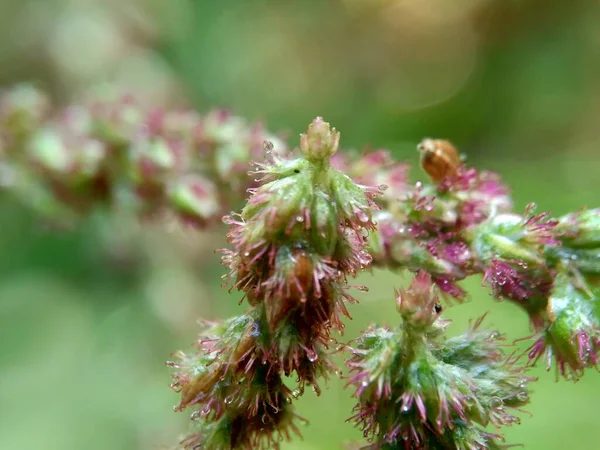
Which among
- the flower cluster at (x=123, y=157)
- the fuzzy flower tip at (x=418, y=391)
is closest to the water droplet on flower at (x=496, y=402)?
the fuzzy flower tip at (x=418, y=391)

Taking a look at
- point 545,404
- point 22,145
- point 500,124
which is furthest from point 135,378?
point 500,124

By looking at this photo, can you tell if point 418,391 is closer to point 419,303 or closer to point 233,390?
point 419,303

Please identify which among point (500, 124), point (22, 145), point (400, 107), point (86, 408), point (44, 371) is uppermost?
point (400, 107)

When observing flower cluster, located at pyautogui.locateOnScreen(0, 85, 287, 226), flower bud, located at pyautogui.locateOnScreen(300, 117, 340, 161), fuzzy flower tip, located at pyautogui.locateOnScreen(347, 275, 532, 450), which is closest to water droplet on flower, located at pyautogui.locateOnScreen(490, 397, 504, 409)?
fuzzy flower tip, located at pyautogui.locateOnScreen(347, 275, 532, 450)

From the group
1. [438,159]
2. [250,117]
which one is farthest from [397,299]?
[250,117]

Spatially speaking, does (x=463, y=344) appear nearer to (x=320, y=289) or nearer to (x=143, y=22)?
(x=320, y=289)

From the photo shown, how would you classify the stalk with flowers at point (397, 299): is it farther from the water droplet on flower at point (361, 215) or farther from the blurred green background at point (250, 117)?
the blurred green background at point (250, 117)
